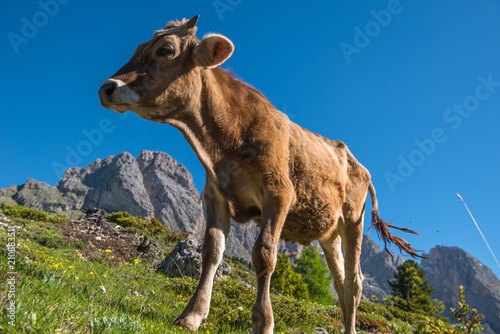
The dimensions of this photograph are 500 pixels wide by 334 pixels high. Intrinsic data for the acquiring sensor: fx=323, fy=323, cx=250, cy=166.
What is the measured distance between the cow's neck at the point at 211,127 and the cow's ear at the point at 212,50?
39 cm

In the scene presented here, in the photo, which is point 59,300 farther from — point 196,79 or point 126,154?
point 126,154

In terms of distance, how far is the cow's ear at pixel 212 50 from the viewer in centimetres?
430

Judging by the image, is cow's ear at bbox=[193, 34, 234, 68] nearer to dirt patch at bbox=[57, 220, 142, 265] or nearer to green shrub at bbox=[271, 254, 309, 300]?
dirt patch at bbox=[57, 220, 142, 265]

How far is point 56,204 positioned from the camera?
180 meters

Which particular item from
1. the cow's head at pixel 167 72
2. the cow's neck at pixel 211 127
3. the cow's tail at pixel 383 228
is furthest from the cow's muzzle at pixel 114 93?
the cow's tail at pixel 383 228

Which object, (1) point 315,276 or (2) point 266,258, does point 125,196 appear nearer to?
(1) point 315,276

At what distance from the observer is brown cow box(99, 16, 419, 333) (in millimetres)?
4031

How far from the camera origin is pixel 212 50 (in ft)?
14.1

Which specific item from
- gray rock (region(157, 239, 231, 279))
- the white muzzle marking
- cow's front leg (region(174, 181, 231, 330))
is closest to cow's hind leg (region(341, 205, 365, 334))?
cow's front leg (region(174, 181, 231, 330))

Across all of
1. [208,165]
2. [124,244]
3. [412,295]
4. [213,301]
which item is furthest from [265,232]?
[412,295]

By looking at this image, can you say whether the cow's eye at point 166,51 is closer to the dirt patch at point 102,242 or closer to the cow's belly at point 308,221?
the cow's belly at point 308,221

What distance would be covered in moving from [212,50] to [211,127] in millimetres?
1045

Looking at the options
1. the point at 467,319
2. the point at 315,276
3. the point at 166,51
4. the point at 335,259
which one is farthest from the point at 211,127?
the point at 315,276

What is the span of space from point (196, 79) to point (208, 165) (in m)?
1.24
